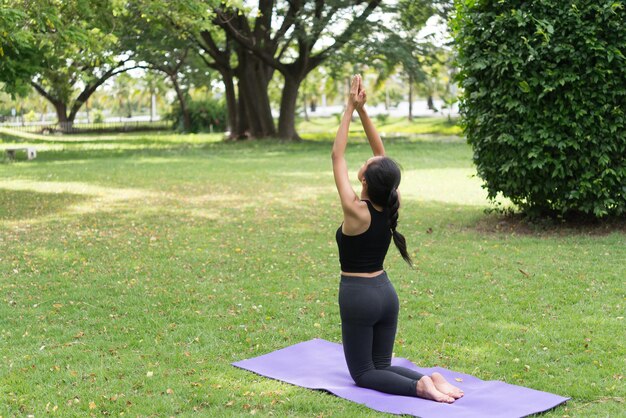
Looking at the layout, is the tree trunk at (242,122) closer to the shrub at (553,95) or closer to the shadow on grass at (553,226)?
the shadow on grass at (553,226)

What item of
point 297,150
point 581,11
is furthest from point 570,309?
point 297,150

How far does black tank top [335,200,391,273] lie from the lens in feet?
18.0

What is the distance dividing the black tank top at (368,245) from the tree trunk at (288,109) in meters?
28.4

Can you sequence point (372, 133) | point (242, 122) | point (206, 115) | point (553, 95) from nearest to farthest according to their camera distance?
point (372, 133) → point (553, 95) → point (242, 122) → point (206, 115)

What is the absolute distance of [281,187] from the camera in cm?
1819

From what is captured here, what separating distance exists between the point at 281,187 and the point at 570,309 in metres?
11.2

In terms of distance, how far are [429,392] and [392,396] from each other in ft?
0.88

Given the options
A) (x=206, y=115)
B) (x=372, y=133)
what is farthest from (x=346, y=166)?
(x=206, y=115)

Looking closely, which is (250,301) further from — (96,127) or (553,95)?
(96,127)

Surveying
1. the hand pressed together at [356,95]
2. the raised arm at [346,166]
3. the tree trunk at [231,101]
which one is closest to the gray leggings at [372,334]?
the raised arm at [346,166]

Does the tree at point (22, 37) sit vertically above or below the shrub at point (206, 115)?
above

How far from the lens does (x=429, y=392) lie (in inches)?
208

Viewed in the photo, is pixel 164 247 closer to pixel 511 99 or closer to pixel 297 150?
pixel 511 99

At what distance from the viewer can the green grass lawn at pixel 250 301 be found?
18.4 ft
